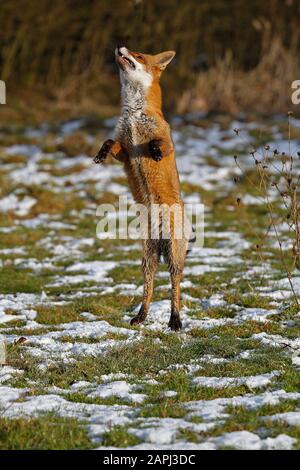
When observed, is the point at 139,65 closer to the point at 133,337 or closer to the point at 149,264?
the point at 149,264

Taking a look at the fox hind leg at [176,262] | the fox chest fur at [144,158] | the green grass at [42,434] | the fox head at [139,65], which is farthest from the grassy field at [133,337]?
the fox head at [139,65]

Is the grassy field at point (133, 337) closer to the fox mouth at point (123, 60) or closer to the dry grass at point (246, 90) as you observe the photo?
the fox mouth at point (123, 60)

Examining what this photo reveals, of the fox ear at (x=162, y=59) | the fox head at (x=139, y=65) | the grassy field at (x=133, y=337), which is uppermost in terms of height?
the fox ear at (x=162, y=59)

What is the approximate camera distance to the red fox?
24.7 ft

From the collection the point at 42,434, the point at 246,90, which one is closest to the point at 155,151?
the point at 42,434

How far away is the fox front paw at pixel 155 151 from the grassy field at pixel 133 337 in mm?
967

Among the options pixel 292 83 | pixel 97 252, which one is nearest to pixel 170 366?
pixel 97 252

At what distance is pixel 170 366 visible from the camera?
605cm

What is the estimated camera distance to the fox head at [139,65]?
767 centimetres

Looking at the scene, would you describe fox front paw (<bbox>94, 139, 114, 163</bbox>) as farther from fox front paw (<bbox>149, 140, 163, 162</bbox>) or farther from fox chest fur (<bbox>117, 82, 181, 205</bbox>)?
fox front paw (<bbox>149, 140, 163, 162</bbox>)

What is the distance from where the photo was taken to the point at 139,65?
777 cm

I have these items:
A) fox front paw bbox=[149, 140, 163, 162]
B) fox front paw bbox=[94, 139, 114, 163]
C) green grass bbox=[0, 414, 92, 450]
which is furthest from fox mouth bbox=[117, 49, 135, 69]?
green grass bbox=[0, 414, 92, 450]

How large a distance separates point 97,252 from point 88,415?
21.1 feet

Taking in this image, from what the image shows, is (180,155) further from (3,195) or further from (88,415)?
(88,415)
